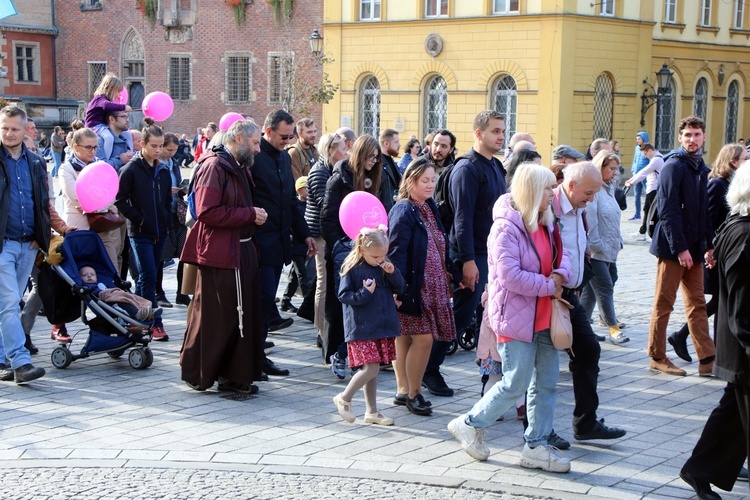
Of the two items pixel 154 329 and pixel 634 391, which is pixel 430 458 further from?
pixel 154 329

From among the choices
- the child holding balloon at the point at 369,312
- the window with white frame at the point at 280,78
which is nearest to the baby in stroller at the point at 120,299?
the child holding balloon at the point at 369,312

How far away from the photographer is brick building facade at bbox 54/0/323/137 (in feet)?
139

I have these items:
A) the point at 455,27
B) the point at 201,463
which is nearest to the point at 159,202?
the point at 201,463

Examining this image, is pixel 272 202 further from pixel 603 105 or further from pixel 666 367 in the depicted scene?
pixel 603 105

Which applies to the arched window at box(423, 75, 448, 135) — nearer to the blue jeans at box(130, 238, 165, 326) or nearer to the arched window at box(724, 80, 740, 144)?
the arched window at box(724, 80, 740, 144)

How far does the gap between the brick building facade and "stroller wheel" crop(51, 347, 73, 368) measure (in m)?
31.2

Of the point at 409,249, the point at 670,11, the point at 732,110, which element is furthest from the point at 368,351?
the point at 732,110

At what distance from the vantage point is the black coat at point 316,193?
30.4 ft

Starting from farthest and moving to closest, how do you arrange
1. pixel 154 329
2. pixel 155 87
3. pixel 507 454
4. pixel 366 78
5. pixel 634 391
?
pixel 155 87, pixel 366 78, pixel 154 329, pixel 634 391, pixel 507 454

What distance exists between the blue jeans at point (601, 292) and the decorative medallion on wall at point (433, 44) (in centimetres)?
2563

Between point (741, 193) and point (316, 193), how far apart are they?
14.6 ft

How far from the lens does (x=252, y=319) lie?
26.5 ft

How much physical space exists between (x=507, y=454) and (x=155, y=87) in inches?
1694

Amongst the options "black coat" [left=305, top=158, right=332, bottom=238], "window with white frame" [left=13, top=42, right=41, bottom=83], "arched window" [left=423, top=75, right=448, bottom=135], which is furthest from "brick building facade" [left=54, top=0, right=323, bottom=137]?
"black coat" [left=305, top=158, right=332, bottom=238]
